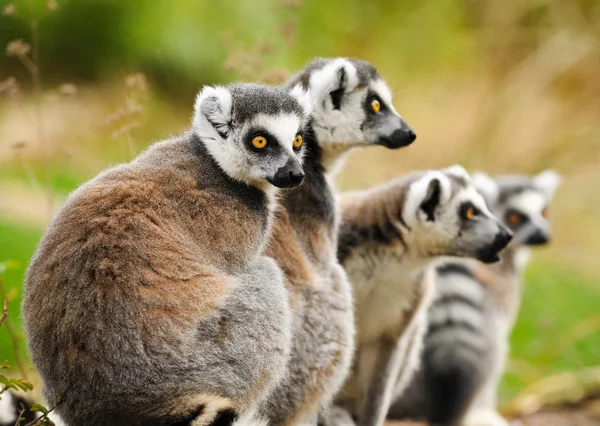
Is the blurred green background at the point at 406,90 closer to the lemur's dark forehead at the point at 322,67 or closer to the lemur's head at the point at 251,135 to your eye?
the lemur's dark forehead at the point at 322,67

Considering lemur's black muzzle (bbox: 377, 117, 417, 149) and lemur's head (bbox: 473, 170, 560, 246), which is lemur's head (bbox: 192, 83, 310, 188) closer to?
lemur's black muzzle (bbox: 377, 117, 417, 149)

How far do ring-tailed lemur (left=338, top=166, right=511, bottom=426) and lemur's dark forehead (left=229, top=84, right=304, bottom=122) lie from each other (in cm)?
130

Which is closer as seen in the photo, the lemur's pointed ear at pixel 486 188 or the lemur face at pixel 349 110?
the lemur face at pixel 349 110

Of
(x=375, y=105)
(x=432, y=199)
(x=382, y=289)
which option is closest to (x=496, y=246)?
(x=432, y=199)

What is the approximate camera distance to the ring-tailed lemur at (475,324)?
5316 mm

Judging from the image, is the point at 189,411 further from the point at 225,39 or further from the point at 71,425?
the point at 225,39

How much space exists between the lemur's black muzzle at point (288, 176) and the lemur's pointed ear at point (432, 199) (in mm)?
1452

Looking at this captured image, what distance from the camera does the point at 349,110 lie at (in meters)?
4.26

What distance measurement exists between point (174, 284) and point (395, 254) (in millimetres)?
1952

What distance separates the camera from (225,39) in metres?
5.16

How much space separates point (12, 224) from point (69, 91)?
14.4 feet

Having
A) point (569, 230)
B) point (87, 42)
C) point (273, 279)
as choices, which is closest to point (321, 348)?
point (273, 279)

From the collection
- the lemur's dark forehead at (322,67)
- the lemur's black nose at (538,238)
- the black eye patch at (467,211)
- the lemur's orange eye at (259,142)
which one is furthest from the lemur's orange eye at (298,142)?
the lemur's black nose at (538,238)

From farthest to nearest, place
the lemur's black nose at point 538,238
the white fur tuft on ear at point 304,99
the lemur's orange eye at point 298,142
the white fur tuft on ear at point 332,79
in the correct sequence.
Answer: the lemur's black nose at point 538,238 < the white fur tuft on ear at point 332,79 < the white fur tuft on ear at point 304,99 < the lemur's orange eye at point 298,142
